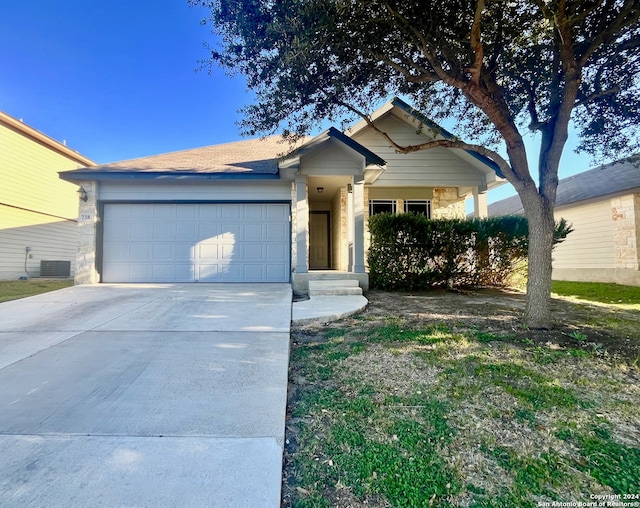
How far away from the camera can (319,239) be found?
13.6 metres

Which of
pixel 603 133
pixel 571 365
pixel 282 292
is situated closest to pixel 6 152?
pixel 282 292

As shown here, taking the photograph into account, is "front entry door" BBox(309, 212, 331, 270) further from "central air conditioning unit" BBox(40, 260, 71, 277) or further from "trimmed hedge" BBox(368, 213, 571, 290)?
"central air conditioning unit" BBox(40, 260, 71, 277)

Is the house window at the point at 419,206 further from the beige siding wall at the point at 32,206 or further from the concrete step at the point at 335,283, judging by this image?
the beige siding wall at the point at 32,206

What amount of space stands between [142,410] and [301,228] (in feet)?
21.3

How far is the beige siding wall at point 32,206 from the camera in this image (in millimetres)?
12195

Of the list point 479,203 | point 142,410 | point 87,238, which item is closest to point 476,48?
point 142,410

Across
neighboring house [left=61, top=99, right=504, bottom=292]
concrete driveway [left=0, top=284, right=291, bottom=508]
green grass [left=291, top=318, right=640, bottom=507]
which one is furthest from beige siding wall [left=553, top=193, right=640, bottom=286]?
concrete driveway [left=0, top=284, right=291, bottom=508]

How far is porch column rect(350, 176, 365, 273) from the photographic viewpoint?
8664 millimetres

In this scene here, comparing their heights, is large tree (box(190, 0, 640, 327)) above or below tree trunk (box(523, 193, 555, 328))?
above

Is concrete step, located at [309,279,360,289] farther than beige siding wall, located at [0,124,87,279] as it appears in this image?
No

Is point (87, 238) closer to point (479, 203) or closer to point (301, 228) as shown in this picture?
point (301, 228)

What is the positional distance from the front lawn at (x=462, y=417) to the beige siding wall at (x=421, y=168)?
740 cm

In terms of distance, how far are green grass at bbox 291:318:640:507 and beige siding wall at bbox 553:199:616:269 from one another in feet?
39.3

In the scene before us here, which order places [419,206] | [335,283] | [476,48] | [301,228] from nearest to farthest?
[476,48] → [335,283] → [301,228] → [419,206]
